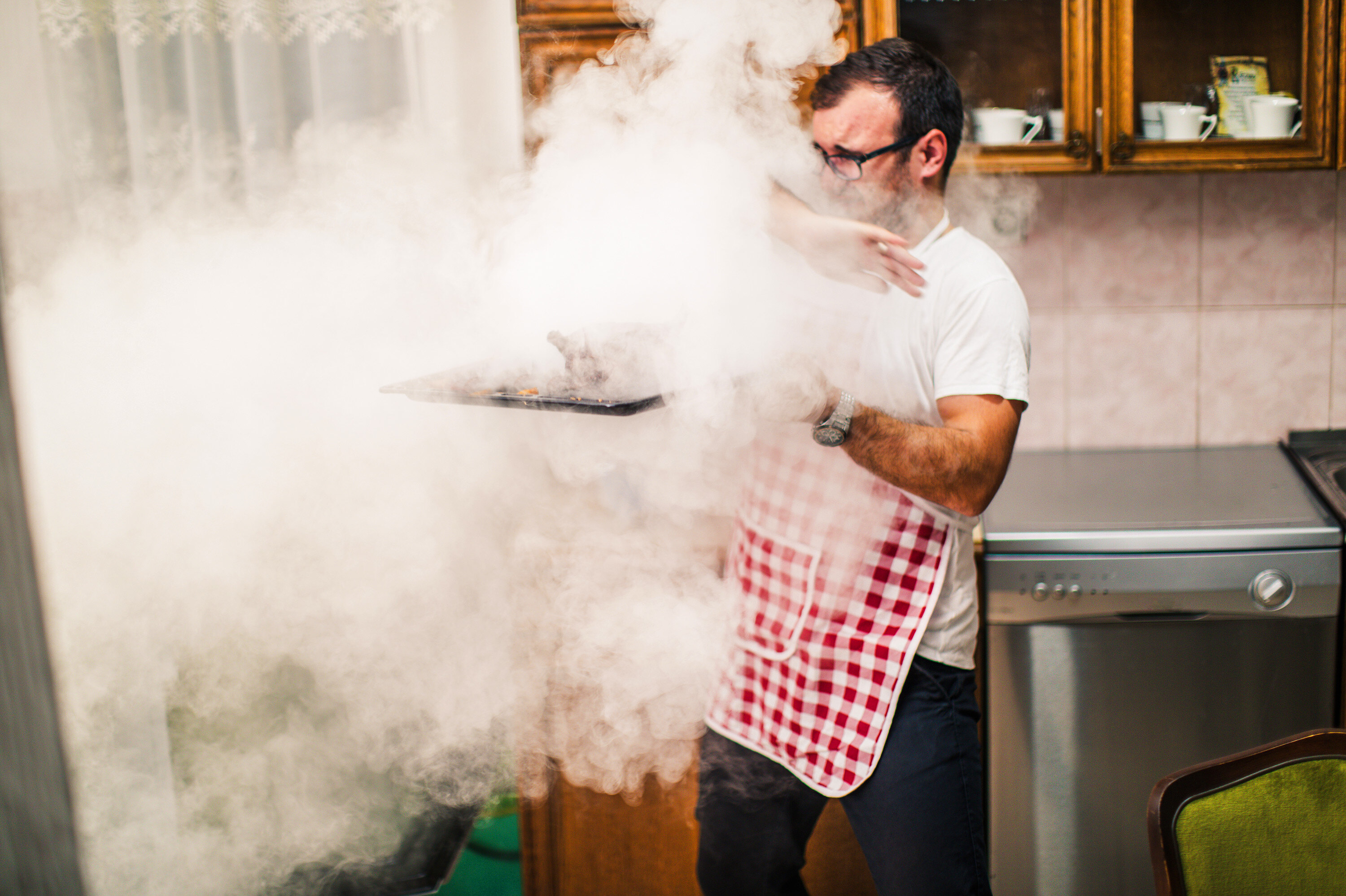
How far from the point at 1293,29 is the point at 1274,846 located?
170cm

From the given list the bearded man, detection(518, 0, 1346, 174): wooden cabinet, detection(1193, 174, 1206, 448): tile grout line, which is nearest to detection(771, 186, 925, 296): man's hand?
the bearded man

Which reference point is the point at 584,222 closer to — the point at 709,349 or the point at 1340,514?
the point at 709,349

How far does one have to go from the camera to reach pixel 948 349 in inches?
48.8

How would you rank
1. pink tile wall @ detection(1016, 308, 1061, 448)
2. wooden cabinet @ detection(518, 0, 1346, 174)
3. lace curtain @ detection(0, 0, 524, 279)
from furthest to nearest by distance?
1. pink tile wall @ detection(1016, 308, 1061, 448)
2. wooden cabinet @ detection(518, 0, 1346, 174)
3. lace curtain @ detection(0, 0, 524, 279)

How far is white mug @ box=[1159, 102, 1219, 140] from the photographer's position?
6.13 feet

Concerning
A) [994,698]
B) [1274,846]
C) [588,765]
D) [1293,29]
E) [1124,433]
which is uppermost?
[1293,29]

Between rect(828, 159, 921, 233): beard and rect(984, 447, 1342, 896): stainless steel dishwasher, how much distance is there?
0.73m

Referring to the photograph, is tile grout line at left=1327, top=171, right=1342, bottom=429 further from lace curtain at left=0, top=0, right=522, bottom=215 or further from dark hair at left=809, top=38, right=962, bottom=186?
lace curtain at left=0, top=0, right=522, bottom=215

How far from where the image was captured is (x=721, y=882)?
140cm

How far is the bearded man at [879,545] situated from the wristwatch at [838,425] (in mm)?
60

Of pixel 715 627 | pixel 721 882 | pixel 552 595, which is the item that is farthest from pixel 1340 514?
pixel 552 595

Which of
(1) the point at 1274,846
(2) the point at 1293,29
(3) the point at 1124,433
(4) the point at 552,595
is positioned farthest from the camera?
(3) the point at 1124,433

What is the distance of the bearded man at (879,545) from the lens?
4.00 feet

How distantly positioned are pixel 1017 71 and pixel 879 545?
1228 millimetres
